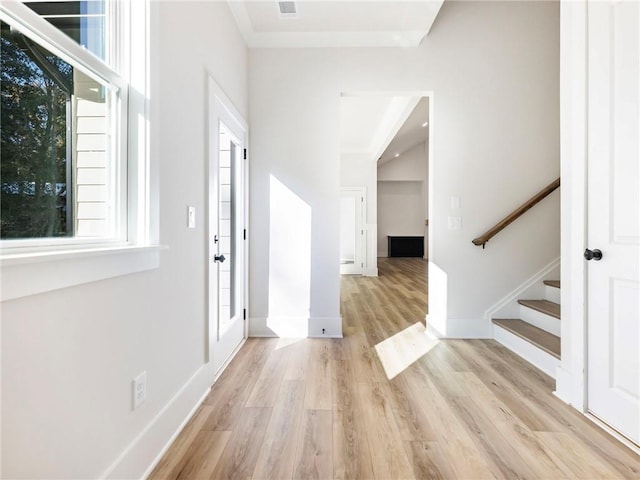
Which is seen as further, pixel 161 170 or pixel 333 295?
pixel 333 295

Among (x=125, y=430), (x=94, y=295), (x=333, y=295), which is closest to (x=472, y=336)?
(x=333, y=295)

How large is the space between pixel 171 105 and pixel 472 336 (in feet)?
10.1

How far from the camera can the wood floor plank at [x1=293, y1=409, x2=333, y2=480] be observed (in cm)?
140

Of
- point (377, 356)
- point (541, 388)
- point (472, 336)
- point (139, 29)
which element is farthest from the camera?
point (472, 336)

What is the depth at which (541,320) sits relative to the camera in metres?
2.81

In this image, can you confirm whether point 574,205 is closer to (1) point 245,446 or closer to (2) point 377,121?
(1) point 245,446

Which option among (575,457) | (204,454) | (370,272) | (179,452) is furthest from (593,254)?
(370,272)

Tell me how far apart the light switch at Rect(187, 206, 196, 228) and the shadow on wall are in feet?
4.28

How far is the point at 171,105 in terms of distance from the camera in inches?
64.1

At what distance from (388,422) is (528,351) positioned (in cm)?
153

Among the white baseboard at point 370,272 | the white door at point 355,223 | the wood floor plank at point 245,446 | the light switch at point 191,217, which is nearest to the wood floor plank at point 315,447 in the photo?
the wood floor plank at point 245,446

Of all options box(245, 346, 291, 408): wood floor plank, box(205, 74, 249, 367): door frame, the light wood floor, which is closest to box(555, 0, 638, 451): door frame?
the light wood floor

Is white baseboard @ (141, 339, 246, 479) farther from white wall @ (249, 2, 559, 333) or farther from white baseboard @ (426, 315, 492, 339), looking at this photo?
white baseboard @ (426, 315, 492, 339)

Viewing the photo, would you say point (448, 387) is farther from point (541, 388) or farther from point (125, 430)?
point (125, 430)
